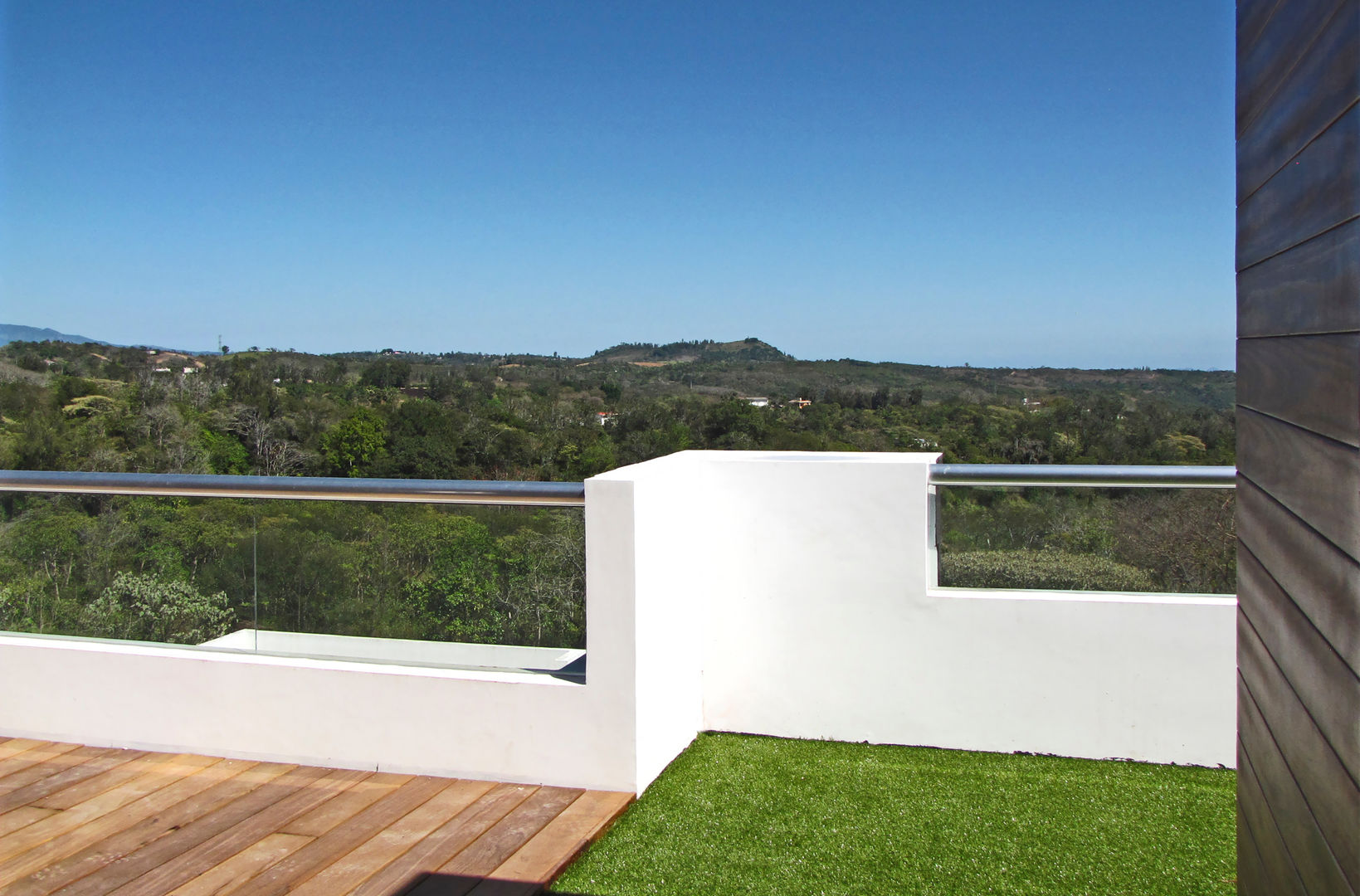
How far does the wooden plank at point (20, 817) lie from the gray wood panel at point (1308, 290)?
2.77 m

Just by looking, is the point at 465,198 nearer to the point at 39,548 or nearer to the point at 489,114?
the point at 489,114

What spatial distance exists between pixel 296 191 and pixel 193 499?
30.3 m

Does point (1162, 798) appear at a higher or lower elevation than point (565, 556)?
lower

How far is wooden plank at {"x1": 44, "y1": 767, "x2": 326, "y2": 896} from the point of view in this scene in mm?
2006

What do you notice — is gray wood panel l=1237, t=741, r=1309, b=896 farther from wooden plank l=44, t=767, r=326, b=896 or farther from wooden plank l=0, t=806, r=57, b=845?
wooden plank l=0, t=806, r=57, b=845

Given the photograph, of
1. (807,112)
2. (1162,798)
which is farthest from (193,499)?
(807,112)

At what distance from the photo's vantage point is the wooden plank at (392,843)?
201 centimetres

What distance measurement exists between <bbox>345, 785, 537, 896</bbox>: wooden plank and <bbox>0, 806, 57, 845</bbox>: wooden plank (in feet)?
1.17

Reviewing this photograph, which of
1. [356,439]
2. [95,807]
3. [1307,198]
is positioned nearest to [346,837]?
[95,807]

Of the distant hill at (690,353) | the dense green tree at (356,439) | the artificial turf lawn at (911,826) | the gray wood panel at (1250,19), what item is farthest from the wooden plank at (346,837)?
the distant hill at (690,353)

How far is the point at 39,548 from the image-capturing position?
2.98m

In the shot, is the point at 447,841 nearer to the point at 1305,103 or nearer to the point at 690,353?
the point at 1305,103

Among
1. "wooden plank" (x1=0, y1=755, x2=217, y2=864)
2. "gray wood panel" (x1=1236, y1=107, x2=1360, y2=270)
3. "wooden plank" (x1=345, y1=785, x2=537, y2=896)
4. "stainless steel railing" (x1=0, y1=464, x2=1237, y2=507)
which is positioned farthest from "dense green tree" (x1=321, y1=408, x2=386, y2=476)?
"gray wood panel" (x1=1236, y1=107, x2=1360, y2=270)

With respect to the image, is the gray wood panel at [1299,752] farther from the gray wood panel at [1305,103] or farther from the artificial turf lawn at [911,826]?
the artificial turf lawn at [911,826]
